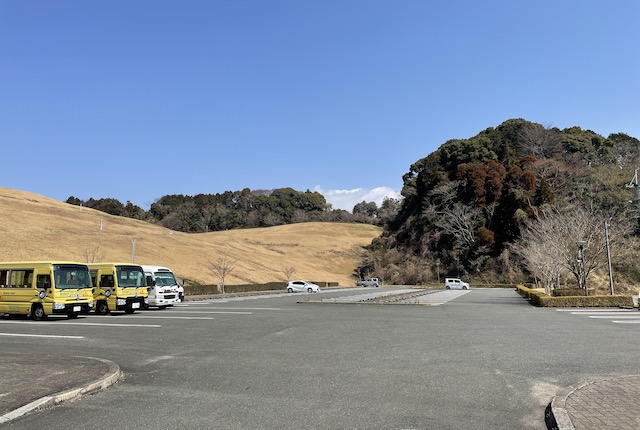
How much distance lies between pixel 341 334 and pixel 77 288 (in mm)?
11103

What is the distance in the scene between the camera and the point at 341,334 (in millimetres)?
13227

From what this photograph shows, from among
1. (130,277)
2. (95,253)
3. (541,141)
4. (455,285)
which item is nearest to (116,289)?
(130,277)

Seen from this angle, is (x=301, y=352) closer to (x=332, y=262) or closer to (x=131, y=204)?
(x=332, y=262)

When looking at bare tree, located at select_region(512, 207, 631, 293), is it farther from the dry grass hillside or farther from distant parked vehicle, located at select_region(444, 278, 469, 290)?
the dry grass hillside

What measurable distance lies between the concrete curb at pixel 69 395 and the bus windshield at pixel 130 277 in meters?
13.7

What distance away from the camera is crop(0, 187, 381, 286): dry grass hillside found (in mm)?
50281

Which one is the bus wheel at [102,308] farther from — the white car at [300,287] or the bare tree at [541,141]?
the bare tree at [541,141]

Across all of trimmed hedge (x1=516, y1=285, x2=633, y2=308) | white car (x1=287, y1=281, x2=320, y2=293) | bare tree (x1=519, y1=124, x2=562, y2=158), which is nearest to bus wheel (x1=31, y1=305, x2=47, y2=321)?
trimmed hedge (x1=516, y1=285, x2=633, y2=308)

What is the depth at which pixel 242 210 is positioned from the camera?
139 m

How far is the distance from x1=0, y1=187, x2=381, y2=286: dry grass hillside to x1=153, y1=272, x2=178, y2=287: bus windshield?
21168mm

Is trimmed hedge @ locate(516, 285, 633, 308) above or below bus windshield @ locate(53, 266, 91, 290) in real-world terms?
below

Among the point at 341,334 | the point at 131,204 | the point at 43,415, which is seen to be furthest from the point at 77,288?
the point at 131,204

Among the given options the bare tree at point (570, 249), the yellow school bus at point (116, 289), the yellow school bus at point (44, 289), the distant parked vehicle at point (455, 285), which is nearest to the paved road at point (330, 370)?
the yellow school bus at point (44, 289)

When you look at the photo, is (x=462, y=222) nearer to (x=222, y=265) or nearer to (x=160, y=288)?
(x=222, y=265)
